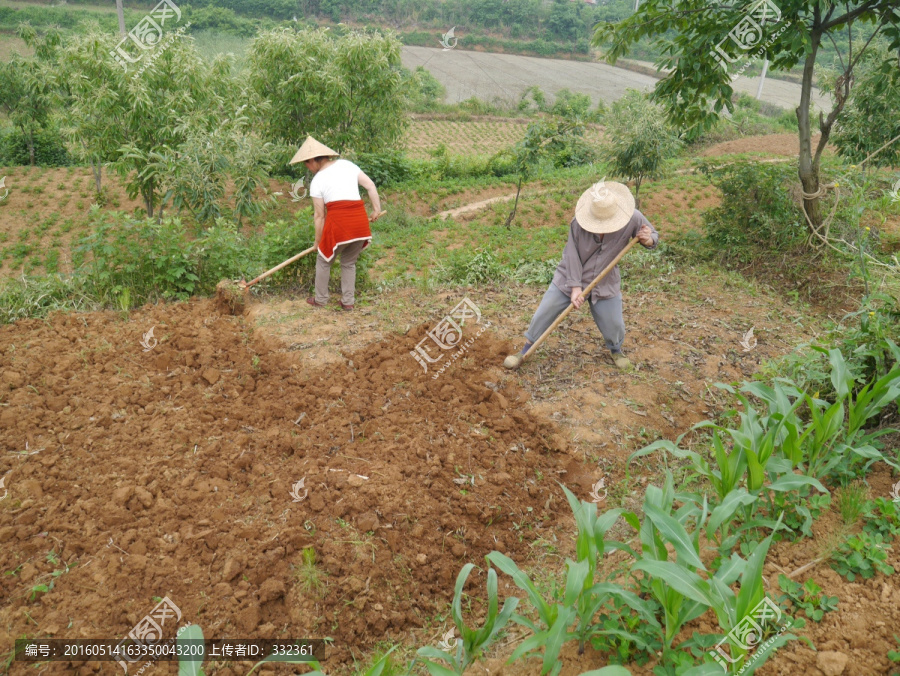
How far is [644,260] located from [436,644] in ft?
18.4

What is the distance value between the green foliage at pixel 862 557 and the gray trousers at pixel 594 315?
7.43 feet

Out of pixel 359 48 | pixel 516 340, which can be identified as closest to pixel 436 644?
pixel 516 340

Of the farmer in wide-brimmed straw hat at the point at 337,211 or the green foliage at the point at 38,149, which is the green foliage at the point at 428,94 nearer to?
the green foliage at the point at 38,149

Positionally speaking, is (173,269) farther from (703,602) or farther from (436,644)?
(703,602)

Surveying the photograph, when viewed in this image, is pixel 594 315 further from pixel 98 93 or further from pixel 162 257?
pixel 98 93

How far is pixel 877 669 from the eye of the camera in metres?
1.88

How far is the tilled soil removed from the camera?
2686mm
